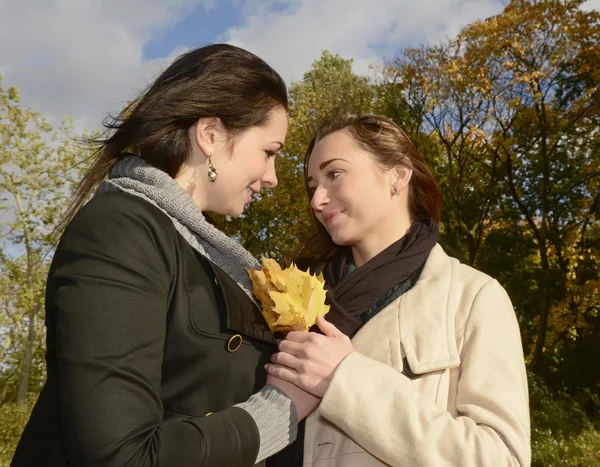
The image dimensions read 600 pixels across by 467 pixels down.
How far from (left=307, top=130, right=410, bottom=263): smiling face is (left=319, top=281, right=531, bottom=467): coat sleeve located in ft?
3.09

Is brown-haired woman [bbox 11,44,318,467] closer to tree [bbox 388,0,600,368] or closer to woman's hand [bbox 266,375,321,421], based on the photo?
woman's hand [bbox 266,375,321,421]

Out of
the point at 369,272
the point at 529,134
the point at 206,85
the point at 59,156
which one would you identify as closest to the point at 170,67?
the point at 206,85

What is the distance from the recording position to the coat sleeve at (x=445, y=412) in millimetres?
2512

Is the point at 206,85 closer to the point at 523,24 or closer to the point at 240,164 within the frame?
the point at 240,164

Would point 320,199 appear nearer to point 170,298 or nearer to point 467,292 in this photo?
point 467,292

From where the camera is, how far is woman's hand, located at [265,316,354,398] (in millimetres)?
2421

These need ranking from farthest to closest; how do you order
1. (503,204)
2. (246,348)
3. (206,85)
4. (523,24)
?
1. (503,204)
2. (523,24)
3. (206,85)
4. (246,348)

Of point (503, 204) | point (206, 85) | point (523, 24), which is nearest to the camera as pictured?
point (206, 85)

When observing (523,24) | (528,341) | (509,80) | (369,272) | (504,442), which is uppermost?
(523,24)

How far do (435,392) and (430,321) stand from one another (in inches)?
12.5

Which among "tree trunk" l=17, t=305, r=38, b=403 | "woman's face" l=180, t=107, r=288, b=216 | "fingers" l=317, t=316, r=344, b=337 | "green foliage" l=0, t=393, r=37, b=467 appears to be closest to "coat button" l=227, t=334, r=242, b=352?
"fingers" l=317, t=316, r=344, b=337

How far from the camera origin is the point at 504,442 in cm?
254

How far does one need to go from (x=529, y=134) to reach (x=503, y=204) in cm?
277

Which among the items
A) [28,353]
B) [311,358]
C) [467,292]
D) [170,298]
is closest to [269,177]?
[311,358]
